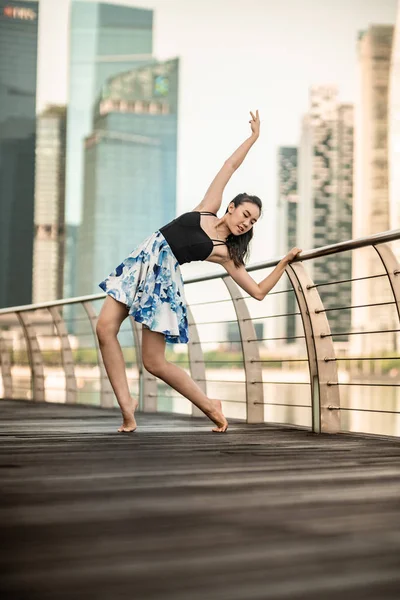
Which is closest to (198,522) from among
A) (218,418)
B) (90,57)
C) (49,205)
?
(218,418)

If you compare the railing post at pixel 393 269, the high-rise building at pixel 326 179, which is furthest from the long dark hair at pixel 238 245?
A: the high-rise building at pixel 326 179

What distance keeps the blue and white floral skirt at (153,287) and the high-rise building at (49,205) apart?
453 ft

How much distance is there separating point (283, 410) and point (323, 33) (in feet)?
213

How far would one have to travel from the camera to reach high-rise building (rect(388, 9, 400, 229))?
107000 mm

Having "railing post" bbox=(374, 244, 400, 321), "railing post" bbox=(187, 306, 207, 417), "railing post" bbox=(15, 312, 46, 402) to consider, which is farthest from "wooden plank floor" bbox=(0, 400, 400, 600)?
"railing post" bbox=(15, 312, 46, 402)

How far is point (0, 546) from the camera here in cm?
159

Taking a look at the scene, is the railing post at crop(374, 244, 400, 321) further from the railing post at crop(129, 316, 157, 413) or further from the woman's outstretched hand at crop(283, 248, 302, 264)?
the railing post at crop(129, 316, 157, 413)

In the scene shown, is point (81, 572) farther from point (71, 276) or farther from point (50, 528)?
point (71, 276)

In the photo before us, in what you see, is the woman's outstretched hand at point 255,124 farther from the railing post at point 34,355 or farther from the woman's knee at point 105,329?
the railing post at point 34,355

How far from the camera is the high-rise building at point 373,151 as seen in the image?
111375 millimetres

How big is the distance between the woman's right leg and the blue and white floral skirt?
7 centimetres

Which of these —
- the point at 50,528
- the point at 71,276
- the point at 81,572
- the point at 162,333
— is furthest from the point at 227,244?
the point at 71,276

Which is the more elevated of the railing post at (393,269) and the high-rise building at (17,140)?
the high-rise building at (17,140)

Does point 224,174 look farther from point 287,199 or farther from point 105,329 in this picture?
point 287,199
